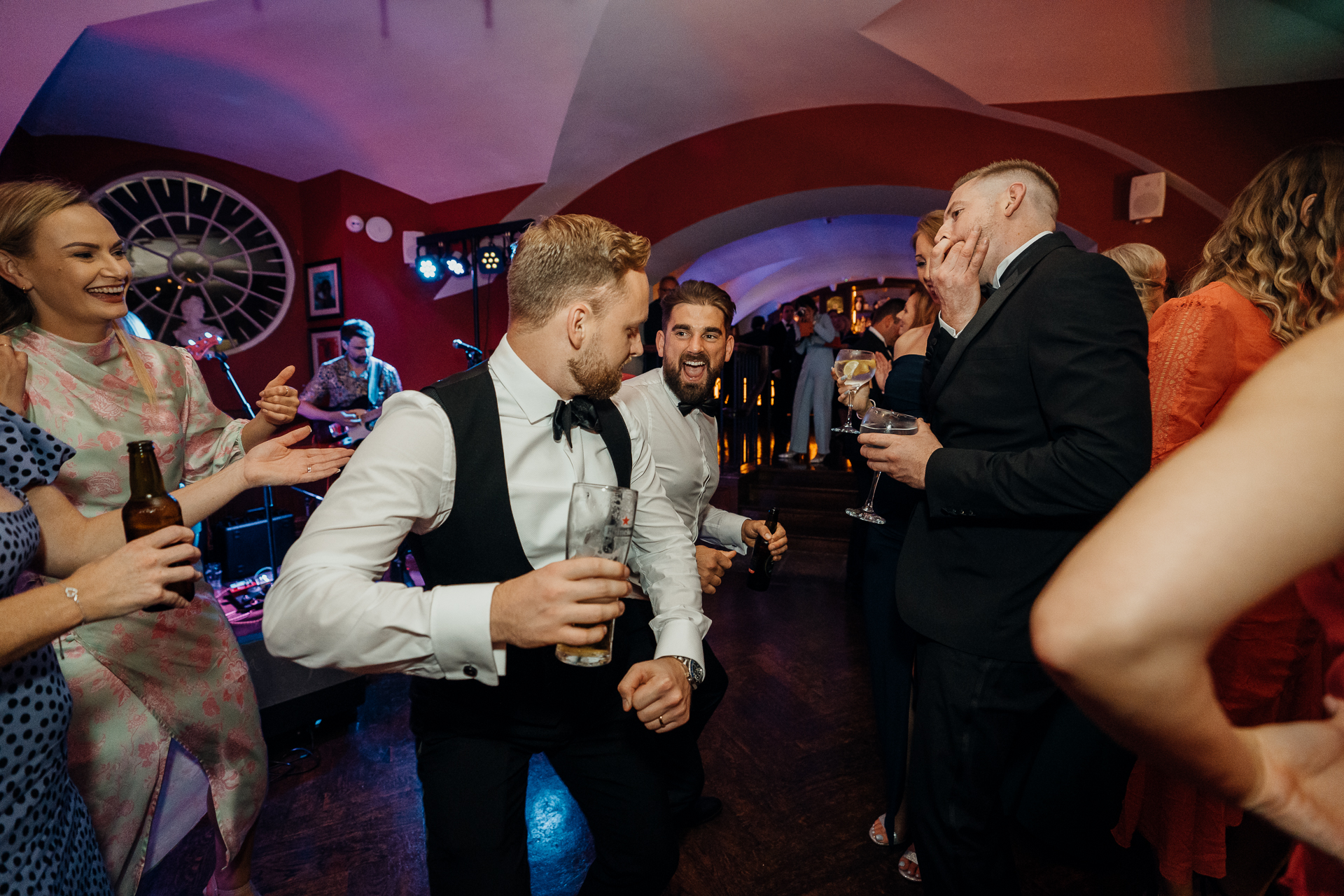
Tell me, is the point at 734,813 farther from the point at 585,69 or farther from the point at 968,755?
the point at 585,69

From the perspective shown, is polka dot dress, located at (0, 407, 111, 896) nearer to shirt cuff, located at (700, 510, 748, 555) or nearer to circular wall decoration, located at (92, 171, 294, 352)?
shirt cuff, located at (700, 510, 748, 555)

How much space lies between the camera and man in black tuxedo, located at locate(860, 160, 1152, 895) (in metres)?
1.16

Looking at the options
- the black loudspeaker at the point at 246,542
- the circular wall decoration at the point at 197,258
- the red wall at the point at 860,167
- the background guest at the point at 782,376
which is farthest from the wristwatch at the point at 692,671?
the background guest at the point at 782,376

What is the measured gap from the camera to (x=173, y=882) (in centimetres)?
194

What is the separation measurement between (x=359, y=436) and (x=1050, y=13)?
6.27 m

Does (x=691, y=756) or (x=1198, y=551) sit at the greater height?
(x=1198, y=551)

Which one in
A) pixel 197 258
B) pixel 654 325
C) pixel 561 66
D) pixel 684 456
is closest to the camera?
pixel 684 456

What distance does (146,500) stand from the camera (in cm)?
122

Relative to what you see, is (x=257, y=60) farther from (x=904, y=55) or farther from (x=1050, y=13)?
(x=1050, y=13)

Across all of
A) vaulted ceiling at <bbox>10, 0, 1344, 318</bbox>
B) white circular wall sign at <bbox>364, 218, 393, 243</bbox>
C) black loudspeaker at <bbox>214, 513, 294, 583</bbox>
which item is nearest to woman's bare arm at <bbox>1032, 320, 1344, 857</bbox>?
vaulted ceiling at <bbox>10, 0, 1344, 318</bbox>

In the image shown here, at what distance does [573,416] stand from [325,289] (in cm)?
663

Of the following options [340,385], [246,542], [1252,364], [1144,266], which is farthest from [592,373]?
[340,385]

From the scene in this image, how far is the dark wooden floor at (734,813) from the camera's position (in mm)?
1931

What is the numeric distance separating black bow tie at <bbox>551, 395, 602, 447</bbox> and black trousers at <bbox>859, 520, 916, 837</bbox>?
114 centimetres
